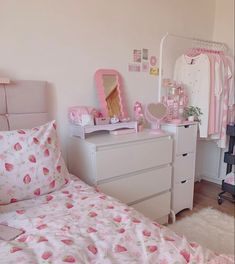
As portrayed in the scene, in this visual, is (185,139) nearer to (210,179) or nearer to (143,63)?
(143,63)

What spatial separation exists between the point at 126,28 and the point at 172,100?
32.8 inches

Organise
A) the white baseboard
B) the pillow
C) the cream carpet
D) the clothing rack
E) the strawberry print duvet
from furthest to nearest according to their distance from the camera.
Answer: the white baseboard < the clothing rack < the cream carpet < the pillow < the strawberry print duvet

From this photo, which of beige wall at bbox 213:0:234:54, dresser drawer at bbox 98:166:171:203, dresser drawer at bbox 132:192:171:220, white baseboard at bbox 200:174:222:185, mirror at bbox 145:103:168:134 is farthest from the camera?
white baseboard at bbox 200:174:222:185

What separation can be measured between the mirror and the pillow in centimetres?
110

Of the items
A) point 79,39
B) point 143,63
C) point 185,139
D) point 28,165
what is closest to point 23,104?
point 28,165

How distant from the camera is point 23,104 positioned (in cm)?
181

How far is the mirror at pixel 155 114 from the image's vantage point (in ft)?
7.85

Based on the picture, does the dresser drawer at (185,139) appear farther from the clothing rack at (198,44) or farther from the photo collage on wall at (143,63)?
the photo collage on wall at (143,63)

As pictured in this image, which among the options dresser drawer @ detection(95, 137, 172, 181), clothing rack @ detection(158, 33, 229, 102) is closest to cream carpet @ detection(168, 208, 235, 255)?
dresser drawer @ detection(95, 137, 172, 181)

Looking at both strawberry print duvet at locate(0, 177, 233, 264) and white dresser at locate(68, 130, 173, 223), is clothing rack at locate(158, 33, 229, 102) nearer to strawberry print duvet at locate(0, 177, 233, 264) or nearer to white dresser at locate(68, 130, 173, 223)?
white dresser at locate(68, 130, 173, 223)

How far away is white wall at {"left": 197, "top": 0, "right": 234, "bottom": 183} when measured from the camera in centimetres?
316

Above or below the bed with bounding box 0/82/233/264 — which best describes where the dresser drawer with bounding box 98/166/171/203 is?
below

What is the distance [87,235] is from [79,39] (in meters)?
1.62

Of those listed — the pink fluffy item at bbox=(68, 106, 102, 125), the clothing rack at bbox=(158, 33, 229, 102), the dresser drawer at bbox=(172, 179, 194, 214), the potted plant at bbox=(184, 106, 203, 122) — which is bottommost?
the dresser drawer at bbox=(172, 179, 194, 214)
